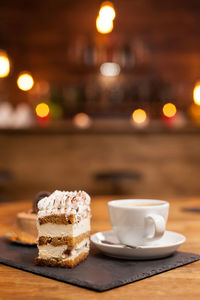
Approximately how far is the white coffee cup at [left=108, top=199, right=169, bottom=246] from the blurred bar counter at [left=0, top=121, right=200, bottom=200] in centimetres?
324

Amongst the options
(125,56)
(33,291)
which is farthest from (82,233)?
(125,56)

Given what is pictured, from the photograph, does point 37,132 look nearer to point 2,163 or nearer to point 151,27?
point 2,163

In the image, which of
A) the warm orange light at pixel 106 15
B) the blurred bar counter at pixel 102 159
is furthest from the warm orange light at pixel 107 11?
the blurred bar counter at pixel 102 159

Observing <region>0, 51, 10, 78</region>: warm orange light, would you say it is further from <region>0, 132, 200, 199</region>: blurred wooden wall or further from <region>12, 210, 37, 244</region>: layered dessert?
<region>12, 210, 37, 244</region>: layered dessert

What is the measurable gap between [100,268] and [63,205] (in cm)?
14

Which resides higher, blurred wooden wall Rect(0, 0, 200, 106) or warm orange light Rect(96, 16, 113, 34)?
blurred wooden wall Rect(0, 0, 200, 106)

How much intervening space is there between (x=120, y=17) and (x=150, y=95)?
4.15ft

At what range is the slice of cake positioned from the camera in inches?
34.5

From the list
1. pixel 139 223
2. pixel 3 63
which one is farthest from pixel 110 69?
pixel 139 223

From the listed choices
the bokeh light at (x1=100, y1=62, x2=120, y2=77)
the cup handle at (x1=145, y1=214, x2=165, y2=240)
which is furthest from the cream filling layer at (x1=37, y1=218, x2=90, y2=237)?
the bokeh light at (x1=100, y1=62, x2=120, y2=77)

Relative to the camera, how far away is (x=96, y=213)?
1.63 m

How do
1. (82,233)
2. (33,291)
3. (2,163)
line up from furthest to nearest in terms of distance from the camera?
(2,163) < (82,233) < (33,291)

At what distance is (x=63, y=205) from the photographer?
2.93 ft

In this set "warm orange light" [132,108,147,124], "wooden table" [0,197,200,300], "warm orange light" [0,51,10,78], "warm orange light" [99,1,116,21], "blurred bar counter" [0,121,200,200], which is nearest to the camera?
"wooden table" [0,197,200,300]
